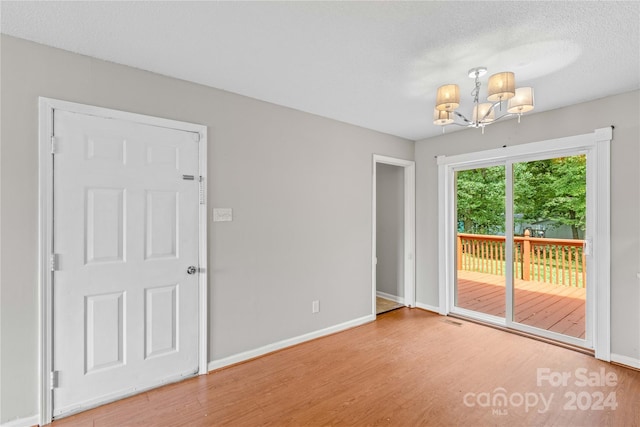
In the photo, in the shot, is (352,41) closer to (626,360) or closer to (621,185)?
(621,185)

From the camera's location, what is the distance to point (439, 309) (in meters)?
4.19

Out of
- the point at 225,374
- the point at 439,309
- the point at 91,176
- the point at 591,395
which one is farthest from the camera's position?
the point at 439,309

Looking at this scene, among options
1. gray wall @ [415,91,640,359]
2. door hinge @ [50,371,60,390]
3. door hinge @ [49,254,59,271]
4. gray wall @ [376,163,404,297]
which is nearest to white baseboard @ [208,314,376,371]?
door hinge @ [50,371,60,390]

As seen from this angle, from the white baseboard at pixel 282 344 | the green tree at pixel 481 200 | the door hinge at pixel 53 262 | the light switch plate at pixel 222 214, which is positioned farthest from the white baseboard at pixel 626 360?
the door hinge at pixel 53 262

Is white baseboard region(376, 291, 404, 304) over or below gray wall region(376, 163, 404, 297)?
below

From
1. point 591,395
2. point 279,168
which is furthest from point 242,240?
point 591,395

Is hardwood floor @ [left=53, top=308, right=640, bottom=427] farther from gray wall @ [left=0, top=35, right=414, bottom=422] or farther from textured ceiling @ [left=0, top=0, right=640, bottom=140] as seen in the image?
textured ceiling @ [left=0, top=0, right=640, bottom=140]

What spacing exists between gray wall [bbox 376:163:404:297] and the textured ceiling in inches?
85.4

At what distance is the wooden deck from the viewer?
10.8 ft

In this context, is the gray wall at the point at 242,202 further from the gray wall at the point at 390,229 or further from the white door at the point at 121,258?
the gray wall at the point at 390,229

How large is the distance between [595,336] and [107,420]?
166 inches

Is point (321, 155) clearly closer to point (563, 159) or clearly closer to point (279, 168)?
point (279, 168)

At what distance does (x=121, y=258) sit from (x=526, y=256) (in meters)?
4.17

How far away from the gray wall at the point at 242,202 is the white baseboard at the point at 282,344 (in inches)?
2.0
